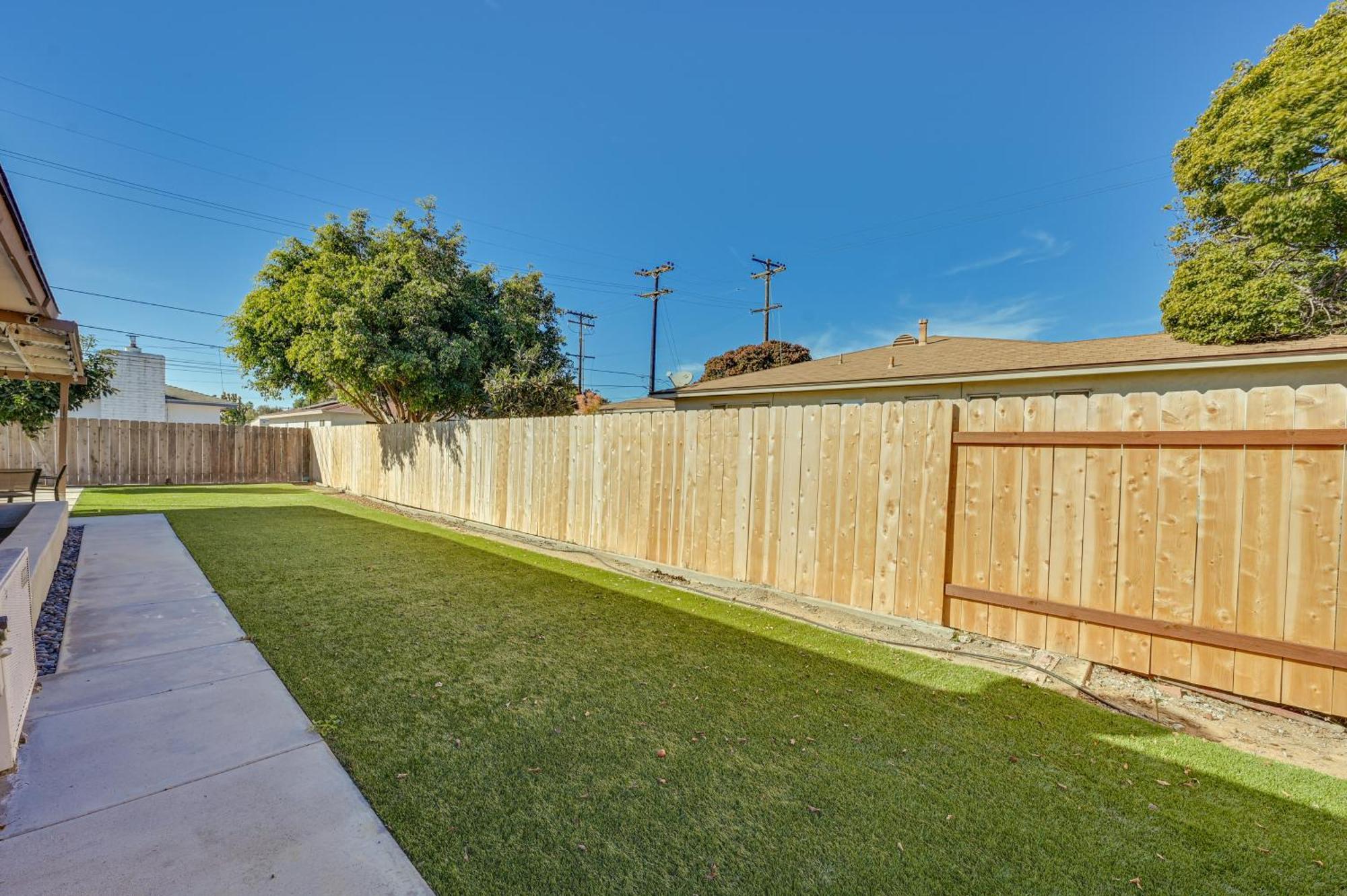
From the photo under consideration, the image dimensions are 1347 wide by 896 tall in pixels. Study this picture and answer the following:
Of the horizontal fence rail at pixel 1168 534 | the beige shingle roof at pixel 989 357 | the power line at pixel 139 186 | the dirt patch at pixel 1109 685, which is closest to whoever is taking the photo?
the dirt patch at pixel 1109 685

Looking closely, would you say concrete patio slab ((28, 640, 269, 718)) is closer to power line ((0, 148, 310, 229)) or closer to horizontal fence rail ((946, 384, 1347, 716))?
horizontal fence rail ((946, 384, 1347, 716))

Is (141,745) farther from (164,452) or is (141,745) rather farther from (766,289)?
(766,289)

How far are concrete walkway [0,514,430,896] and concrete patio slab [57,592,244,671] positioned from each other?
0.07ft

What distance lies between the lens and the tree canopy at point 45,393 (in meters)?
10.0

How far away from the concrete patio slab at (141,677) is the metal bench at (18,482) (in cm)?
904

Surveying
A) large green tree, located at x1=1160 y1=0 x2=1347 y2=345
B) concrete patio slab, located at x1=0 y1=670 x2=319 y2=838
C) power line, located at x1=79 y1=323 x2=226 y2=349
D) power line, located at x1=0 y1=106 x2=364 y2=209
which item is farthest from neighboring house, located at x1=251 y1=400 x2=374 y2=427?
large green tree, located at x1=1160 y1=0 x2=1347 y2=345

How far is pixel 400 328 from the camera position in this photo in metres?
11.9

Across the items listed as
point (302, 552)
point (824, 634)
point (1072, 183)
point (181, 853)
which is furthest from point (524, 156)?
point (1072, 183)

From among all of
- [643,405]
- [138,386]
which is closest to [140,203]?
[138,386]

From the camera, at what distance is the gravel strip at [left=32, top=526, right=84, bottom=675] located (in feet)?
11.0

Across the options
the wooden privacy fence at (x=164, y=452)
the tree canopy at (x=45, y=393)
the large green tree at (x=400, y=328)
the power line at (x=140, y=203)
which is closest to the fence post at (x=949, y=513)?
the large green tree at (x=400, y=328)

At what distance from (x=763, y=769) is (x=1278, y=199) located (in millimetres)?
18373

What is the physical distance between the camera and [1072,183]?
2097 centimetres

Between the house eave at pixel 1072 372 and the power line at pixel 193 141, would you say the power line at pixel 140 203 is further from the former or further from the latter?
the house eave at pixel 1072 372
